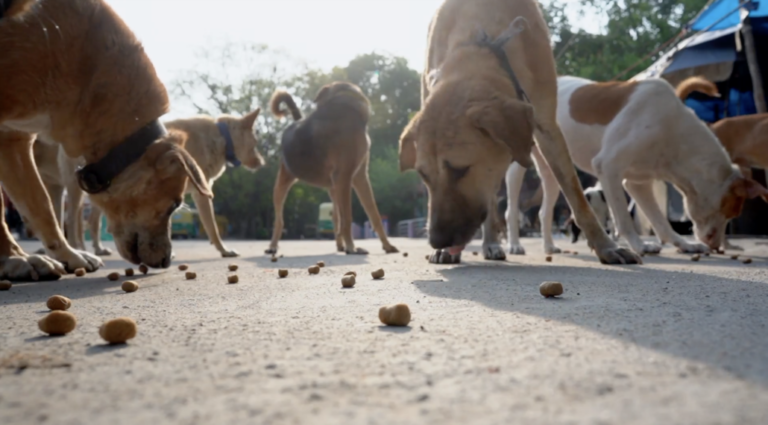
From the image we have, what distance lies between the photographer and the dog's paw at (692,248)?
616 centimetres

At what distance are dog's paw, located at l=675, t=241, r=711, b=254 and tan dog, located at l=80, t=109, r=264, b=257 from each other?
499 centimetres

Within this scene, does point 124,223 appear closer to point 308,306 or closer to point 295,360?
point 308,306

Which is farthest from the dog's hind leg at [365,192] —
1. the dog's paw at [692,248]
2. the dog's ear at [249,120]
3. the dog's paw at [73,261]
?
the dog's paw at [73,261]

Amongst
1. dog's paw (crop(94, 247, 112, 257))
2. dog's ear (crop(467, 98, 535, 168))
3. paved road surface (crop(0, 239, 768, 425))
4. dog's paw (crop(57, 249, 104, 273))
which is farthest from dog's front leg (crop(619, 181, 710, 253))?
dog's paw (crop(94, 247, 112, 257))

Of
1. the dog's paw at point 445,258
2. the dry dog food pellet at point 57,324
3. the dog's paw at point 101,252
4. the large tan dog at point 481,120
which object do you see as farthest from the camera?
the dog's paw at point 101,252

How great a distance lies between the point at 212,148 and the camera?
304 inches

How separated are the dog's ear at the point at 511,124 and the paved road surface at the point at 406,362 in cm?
155

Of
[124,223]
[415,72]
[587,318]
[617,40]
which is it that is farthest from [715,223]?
[415,72]

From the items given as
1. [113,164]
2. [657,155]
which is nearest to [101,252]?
[113,164]

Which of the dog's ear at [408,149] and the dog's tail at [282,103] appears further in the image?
the dog's tail at [282,103]

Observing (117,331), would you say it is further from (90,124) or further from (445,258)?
(445,258)

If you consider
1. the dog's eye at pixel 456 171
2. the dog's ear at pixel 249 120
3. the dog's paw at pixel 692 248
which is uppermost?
the dog's ear at pixel 249 120

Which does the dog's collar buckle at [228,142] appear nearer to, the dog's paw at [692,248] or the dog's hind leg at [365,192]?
the dog's hind leg at [365,192]

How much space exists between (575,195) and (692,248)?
2363 mm
